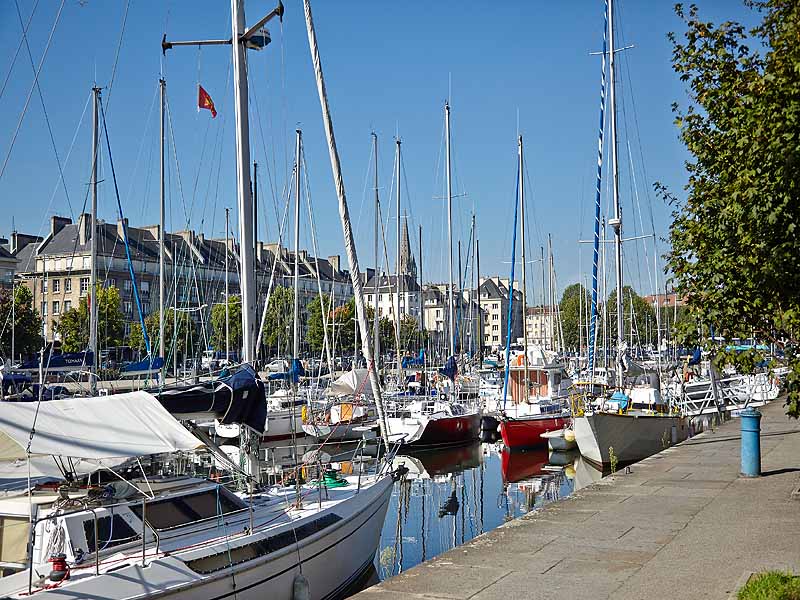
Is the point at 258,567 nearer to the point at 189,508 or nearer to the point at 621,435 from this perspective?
the point at 189,508

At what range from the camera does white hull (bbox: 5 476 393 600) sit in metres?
10.2

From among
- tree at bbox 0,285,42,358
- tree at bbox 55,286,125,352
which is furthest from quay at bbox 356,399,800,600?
tree at bbox 0,285,42,358

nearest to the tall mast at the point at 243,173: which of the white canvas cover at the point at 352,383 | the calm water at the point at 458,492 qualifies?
the calm water at the point at 458,492

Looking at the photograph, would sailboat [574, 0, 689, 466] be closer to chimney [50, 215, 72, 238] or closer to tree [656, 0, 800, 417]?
tree [656, 0, 800, 417]

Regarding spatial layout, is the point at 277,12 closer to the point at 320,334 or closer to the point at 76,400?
the point at 76,400

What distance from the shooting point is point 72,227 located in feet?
330

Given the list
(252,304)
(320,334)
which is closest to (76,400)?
(252,304)

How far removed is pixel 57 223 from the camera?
101500 millimetres

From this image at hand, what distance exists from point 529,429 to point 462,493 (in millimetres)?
9744

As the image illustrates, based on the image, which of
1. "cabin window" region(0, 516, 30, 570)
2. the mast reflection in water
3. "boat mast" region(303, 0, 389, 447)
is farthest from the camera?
the mast reflection in water

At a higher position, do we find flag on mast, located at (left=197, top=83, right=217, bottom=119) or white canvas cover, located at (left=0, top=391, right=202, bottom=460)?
flag on mast, located at (left=197, top=83, right=217, bottom=119)

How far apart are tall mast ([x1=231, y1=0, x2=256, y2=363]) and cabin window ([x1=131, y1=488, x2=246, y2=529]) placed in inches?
160

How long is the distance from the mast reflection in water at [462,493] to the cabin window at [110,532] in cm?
722

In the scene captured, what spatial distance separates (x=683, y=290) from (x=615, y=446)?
16558 millimetres
